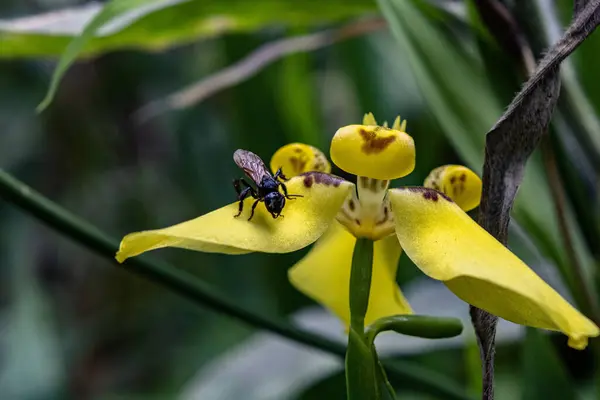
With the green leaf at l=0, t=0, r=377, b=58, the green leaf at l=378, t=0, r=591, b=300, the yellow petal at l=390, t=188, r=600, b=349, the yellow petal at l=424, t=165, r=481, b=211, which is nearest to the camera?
the yellow petal at l=390, t=188, r=600, b=349

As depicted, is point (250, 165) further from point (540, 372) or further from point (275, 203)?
point (540, 372)

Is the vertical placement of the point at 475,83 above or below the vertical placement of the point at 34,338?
above

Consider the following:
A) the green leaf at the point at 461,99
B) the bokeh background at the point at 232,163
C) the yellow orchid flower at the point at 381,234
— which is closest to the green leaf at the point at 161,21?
the bokeh background at the point at 232,163

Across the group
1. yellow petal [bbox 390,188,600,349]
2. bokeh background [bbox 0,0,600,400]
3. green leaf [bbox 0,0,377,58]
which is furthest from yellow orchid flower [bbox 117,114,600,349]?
green leaf [bbox 0,0,377,58]

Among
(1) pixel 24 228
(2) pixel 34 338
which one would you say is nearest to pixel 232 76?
(2) pixel 34 338

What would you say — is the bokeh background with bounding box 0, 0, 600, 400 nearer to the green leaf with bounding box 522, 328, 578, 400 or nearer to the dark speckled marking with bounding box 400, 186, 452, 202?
the green leaf with bounding box 522, 328, 578, 400

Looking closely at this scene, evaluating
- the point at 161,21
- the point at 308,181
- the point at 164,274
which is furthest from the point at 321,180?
the point at 161,21

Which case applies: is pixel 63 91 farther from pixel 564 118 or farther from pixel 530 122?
pixel 530 122
